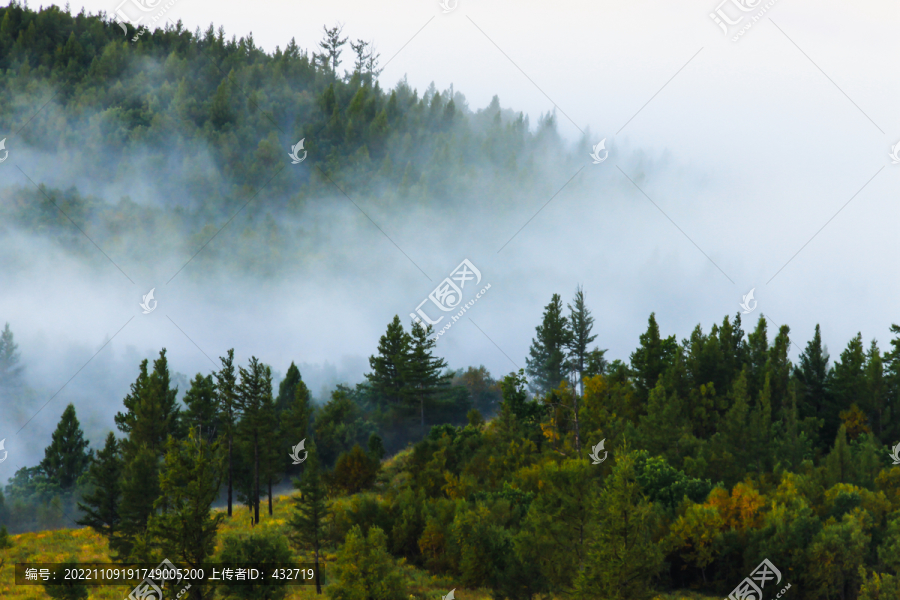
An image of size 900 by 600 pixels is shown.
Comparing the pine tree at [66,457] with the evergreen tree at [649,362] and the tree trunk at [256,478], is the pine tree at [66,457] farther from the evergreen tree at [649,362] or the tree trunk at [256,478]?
the evergreen tree at [649,362]

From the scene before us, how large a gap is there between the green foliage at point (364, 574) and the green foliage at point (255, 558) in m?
3.26

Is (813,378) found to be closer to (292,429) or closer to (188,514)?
A: (292,429)

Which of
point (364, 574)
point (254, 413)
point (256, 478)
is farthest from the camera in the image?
point (254, 413)

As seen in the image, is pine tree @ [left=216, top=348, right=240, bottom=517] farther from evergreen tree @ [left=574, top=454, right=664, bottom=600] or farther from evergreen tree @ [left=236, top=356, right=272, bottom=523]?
evergreen tree @ [left=574, top=454, right=664, bottom=600]

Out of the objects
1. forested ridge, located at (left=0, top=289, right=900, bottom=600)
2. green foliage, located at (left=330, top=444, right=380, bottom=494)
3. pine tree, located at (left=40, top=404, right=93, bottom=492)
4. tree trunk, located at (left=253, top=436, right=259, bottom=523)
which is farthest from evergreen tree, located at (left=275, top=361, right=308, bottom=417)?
tree trunk, located at (left=253, top=436, right=259, bottom=523)

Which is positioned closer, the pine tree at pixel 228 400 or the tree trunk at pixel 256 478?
the tree trunk at pixel 256 478

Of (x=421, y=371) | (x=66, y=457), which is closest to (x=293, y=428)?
(x=421, y=371)

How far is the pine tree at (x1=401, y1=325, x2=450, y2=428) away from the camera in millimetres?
90125

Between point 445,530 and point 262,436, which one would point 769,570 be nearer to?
point 445,530

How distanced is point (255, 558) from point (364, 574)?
5676 millimetres

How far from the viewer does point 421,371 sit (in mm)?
90438

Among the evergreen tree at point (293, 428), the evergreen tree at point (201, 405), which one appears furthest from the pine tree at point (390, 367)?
the evergreen tree at point (201, 405)

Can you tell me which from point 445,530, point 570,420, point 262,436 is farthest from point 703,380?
point 262,436

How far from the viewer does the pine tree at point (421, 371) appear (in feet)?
296
